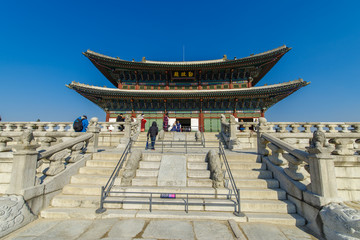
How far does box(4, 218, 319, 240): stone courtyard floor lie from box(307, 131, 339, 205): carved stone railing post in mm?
987

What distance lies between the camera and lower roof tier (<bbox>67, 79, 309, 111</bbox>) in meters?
Answer: 16.4

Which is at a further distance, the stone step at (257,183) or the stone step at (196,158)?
the stone step at (196,158)

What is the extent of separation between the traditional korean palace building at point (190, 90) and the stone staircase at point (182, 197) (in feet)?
36.8

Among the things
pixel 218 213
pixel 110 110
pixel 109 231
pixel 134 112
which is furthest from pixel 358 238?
pixel 110 110

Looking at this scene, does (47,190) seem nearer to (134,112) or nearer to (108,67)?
(134,112)

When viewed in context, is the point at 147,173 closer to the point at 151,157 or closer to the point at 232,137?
the point at 151,157

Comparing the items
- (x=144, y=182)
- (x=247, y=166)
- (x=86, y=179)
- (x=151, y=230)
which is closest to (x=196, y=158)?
(x=247, y=166)

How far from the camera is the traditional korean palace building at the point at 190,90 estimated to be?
1684cm

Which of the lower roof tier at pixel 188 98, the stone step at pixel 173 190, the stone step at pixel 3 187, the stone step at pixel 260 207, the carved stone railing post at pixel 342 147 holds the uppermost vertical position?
the lower roof tier at pixel 188 98

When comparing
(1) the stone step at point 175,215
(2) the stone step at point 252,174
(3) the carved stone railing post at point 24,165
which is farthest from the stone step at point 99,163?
(2) the stone step at point 252,174

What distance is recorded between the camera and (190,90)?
18.7 meters

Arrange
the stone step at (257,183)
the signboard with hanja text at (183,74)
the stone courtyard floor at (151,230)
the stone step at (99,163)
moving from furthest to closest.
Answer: the signboard with hanja text at (183,74) < the stone step at (99,163) < the stone step at (257,183) < the stone courtyard floor at (151,230)

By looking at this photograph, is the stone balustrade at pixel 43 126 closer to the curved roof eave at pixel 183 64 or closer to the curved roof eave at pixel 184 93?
the curved roof eave at pixel 184 93

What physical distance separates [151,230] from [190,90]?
55.1ft
